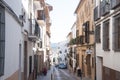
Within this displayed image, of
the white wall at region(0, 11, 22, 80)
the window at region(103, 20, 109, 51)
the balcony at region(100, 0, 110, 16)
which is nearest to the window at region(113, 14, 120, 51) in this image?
the balcony at region(100, 0, 110, 16)

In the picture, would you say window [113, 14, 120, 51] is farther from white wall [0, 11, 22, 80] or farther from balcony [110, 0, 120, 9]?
white wall [0, 11, 22, 80]

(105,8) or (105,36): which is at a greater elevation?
(105,8)

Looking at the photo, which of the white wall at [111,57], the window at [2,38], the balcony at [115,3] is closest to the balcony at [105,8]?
the white wall at [111,57]

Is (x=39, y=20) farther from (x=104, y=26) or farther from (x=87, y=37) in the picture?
(x=104, y=26)

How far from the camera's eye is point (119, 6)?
51.4 ft

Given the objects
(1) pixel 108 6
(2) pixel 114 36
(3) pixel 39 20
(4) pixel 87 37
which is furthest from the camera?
(3) pixel 39 20

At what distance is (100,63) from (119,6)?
9.72 metres

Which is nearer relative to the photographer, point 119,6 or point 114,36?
point 119,6

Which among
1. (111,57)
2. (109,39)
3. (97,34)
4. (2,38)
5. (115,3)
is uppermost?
(115,3)

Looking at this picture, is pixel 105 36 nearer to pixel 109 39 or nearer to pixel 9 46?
pixel 109 39

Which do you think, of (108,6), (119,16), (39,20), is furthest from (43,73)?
(119,16)

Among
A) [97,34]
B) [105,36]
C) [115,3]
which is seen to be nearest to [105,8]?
[105,36]

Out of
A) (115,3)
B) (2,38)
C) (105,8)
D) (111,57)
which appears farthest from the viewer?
(105,8)

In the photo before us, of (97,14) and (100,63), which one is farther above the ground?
(97,14)
